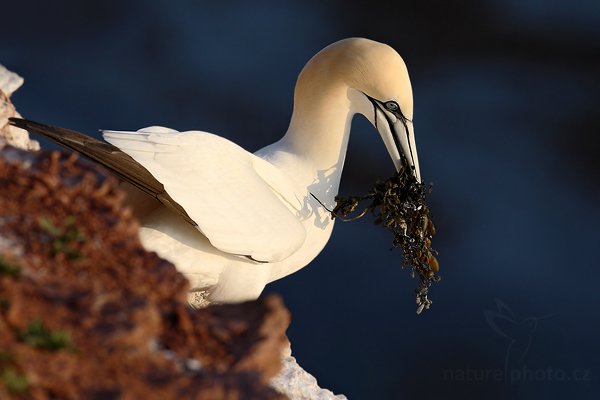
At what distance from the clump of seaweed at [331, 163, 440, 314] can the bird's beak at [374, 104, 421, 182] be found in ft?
0.57

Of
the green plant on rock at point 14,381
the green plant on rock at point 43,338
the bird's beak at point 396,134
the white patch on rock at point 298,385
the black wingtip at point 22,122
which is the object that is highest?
the bird's beak at point 396,134

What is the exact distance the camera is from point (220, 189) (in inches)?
124

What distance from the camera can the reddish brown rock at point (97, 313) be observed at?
1.12 meters

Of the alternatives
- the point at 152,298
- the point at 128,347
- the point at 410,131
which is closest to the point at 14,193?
the point at 152,298

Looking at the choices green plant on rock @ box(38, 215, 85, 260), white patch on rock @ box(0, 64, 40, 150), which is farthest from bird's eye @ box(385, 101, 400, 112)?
green plant on rock @ box(38, 215, 85, 260)

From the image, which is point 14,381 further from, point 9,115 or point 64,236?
point 9,115

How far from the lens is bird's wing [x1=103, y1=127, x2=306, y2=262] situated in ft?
9.80

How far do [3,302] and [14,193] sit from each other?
0.87 ft

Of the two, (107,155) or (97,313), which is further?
(107,155)

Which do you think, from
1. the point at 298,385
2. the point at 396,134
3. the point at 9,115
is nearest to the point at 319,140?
the point at 396,134

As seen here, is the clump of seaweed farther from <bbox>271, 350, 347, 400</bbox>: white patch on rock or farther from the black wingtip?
the black wingtip

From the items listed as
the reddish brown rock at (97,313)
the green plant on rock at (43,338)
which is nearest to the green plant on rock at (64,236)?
the reddish brown rock at (97,313)

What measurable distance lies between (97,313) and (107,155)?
5.44ft

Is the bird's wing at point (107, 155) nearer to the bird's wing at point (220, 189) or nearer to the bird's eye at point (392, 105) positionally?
the bird's wing at point (220, 189)
